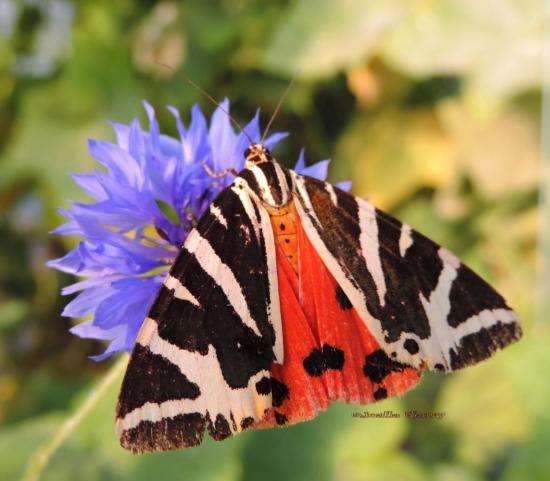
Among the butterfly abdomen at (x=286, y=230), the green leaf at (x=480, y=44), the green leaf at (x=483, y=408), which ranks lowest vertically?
the green leaf at (x=483, y=408)

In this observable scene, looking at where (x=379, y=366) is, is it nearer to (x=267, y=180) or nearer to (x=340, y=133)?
(x=267, y=180)

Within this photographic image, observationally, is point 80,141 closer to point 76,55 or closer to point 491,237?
point 76,55

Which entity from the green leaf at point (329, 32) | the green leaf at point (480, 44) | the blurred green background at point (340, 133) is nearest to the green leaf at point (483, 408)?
the blurred green background at point (340, 133)

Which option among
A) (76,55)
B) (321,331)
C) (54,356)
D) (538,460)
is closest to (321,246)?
(321,331)

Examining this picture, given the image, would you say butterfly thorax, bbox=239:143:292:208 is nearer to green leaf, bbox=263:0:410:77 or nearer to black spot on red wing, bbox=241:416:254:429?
black spot on red wing, bbox=241:416:254:429

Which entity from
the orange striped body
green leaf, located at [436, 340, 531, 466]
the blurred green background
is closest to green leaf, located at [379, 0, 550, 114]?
the blurred green background

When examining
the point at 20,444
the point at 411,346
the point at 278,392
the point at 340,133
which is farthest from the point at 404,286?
the point at 340,133

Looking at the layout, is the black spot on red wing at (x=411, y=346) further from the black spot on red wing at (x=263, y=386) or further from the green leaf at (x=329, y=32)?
the green leaf at (x=329, y=32)
